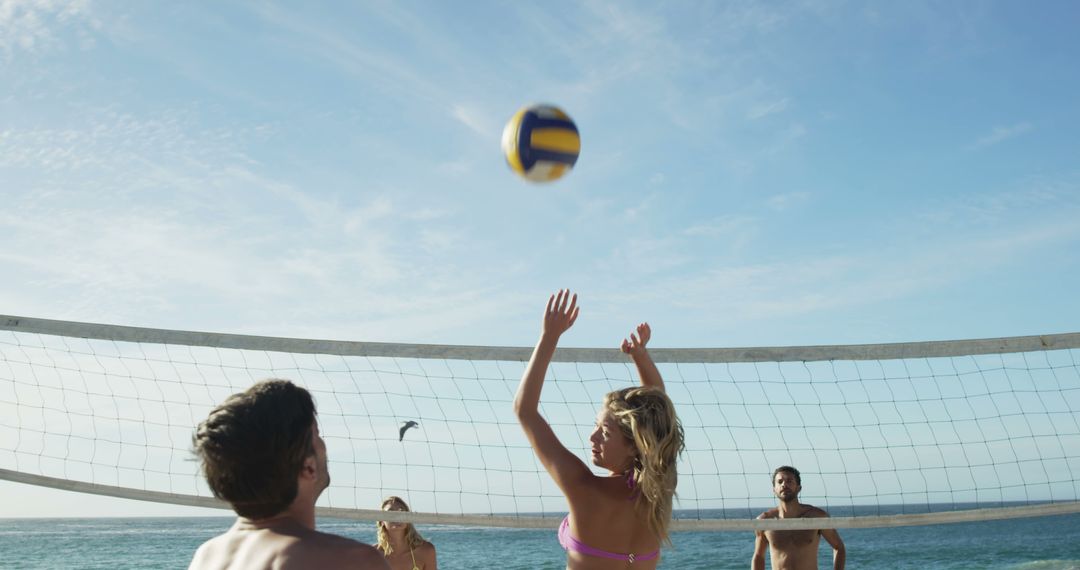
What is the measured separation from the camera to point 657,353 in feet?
19.6

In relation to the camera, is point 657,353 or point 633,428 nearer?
point 633,428

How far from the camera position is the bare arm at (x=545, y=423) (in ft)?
9.94

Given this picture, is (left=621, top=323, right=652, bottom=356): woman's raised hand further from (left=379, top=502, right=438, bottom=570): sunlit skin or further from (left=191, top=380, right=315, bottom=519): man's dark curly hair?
(left=379, top=502, right=438, bottom=570): sunlit skin

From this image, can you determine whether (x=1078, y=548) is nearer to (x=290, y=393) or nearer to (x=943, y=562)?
(x=943, y=562)

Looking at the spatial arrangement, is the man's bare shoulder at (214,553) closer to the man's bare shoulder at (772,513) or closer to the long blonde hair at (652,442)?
the long blonde hair at (652,442)

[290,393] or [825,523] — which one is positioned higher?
[290,393]

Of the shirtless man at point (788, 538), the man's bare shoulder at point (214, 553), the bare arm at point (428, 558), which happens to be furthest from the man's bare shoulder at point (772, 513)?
the man's bare shoulder at point (214, 553)

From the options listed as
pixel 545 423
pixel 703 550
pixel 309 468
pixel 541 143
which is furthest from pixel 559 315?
pixel 703 550

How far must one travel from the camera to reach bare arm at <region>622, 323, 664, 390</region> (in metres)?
3.69

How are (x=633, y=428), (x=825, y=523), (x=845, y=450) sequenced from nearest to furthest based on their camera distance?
(x=633, y=428)
(x=825, y=523)
(x=845, y=450)

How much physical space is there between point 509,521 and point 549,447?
3.15m

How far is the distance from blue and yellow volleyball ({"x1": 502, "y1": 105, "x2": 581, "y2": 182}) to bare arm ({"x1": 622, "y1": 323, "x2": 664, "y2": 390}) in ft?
6.66

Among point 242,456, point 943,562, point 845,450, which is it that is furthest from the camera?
point 943,562

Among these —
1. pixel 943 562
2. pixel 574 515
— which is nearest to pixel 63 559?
pixel 943 562
